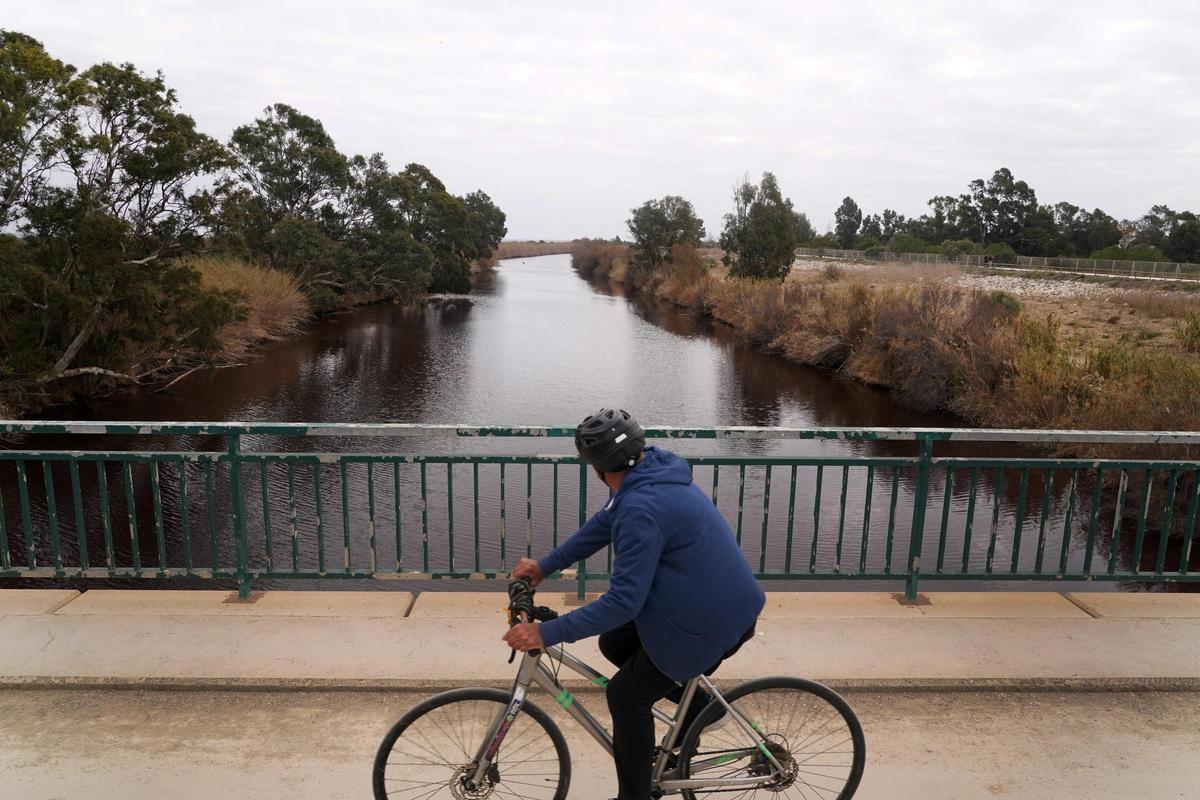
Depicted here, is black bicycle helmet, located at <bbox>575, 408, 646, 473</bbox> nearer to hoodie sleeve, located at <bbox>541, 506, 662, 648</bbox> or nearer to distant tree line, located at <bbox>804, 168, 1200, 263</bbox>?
hoodie sleeve, located at <bbox>541, 506, 662, 648</bbox>

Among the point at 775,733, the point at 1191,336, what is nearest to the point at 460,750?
the point at 775,733

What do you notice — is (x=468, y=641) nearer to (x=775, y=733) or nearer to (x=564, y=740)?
(x=564, y=740)

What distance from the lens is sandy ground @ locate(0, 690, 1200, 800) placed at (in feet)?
11.2

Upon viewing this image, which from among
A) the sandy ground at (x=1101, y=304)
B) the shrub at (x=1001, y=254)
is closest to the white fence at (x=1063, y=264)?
the shrub at (x=1001, y=254)

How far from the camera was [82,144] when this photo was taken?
14984mm

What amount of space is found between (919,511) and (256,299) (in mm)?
28040

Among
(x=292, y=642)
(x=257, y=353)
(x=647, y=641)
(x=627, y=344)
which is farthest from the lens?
(x=627, y=344)

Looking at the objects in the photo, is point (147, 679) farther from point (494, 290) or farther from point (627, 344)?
point (494, 290)

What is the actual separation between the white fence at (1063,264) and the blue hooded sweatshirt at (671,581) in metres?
48.0

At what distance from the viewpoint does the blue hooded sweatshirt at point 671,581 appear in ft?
8.49

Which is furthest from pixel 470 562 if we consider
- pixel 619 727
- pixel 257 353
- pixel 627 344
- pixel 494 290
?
pixel 494 290

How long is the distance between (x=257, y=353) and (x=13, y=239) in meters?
11.4

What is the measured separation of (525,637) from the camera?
8.75 ft

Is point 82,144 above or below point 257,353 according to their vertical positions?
above
